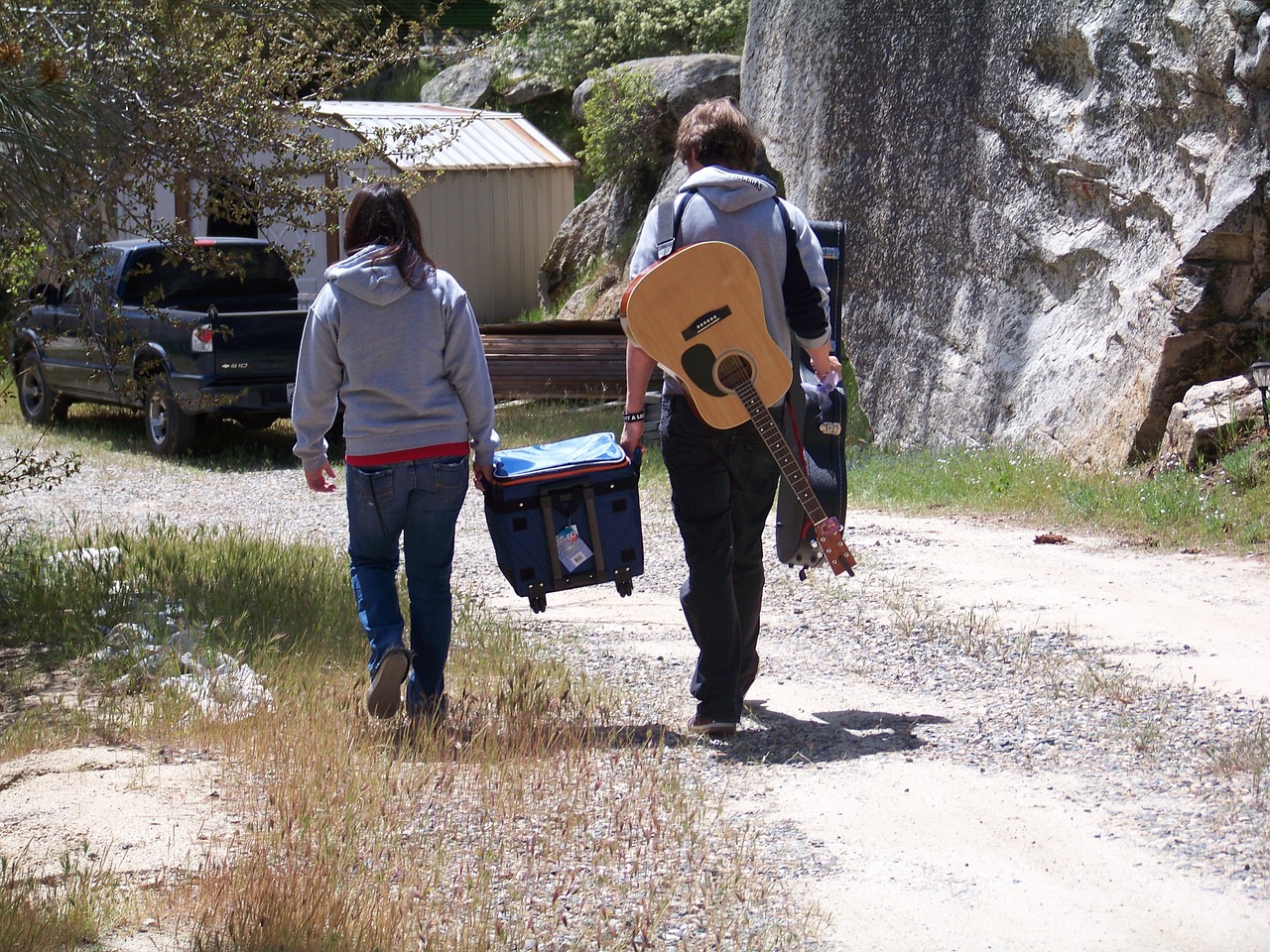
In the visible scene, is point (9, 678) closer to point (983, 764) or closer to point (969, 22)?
point (983, 764)

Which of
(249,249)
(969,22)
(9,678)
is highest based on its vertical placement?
(969,22)

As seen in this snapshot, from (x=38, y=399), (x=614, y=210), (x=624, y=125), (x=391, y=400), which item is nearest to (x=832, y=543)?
(x=391, y=400)

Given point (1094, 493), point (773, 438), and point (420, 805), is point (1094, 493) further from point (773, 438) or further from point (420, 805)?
point (420, 805)

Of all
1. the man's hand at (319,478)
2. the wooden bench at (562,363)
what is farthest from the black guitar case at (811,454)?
the wooden bench at (562,363)

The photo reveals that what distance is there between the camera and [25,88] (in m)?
4.50

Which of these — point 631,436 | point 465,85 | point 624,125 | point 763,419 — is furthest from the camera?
point 465,85

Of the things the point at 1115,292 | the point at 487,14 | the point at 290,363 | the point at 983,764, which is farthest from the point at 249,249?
the point at 487,14

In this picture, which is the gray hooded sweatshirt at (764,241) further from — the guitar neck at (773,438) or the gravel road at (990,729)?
the gravel road at (990,729)

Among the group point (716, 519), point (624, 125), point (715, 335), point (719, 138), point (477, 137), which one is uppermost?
point (624, 125)

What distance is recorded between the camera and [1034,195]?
35.7 feet

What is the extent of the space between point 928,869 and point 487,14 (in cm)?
2439

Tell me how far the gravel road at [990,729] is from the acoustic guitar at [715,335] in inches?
43.7

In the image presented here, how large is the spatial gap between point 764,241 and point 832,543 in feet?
3.46

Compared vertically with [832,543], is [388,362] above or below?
above
